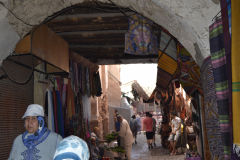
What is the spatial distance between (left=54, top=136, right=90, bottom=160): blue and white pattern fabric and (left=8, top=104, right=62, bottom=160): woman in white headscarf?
65.8 inches

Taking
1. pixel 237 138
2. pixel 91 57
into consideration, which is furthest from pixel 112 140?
pixel 237 138

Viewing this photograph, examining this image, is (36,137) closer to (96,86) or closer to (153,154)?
(96,86)

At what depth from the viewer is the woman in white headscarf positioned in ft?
10.4

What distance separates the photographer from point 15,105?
466cm

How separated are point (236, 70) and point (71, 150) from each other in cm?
107

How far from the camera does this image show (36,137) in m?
3.21

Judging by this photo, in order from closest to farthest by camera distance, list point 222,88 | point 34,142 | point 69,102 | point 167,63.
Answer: point 222,88
point 34,142
point 167,63
point 69,102

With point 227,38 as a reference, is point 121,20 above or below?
above

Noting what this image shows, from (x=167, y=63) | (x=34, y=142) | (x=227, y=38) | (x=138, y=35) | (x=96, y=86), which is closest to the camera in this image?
(x=227, y=38)

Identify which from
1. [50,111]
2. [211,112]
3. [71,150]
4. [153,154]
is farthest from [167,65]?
[153,154]

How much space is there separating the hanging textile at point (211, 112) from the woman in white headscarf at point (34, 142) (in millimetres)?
1772

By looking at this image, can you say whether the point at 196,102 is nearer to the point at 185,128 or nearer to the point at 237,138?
the point at 237,138

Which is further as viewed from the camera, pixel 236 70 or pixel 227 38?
pixel 227 38

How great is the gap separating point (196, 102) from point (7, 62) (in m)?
3.07
